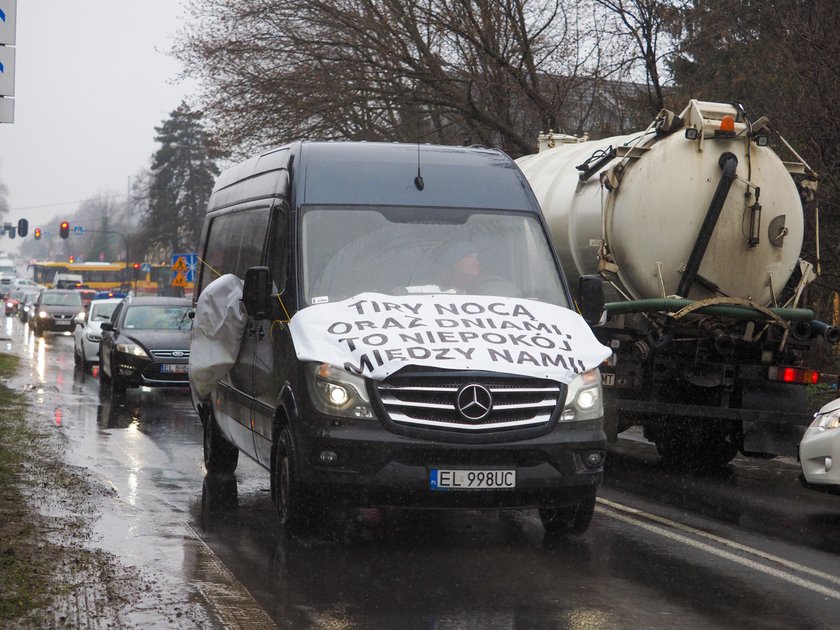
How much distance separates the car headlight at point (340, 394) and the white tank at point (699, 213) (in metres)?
4.72

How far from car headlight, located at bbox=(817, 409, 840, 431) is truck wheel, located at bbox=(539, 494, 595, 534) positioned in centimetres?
218

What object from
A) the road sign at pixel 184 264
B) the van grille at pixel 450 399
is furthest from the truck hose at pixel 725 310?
the road sign at pixel 184 264

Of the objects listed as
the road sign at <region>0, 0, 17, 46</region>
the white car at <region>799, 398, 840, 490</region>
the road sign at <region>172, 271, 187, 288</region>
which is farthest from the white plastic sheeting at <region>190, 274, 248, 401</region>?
the road sign at <region>172, 271, 187, 288</region>

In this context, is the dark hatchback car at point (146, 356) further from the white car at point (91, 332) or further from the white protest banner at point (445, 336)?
the white protest banner at point (445, 336)

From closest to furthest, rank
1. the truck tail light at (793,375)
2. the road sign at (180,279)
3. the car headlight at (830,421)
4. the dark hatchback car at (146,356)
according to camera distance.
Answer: the car headlight at (830,421)
the truck tail light at (793,375)
the dark hatchback car at (146,356)
the road sign at (180,279)

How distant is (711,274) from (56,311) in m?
39.2

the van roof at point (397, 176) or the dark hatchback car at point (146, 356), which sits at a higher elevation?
the van roof at point (397, 176)

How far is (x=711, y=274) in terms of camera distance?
11.5 meters

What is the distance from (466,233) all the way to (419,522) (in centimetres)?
199

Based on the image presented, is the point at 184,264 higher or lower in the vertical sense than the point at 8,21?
lower

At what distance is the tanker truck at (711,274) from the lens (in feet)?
37.2

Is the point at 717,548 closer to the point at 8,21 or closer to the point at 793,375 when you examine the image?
A: the point at 793,375

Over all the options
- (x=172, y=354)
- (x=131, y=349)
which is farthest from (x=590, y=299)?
(x=131, y=349)

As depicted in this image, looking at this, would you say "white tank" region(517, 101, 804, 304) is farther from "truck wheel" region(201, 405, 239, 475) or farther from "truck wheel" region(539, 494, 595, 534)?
"truck wheel" region(201, 405, 239, 475)
